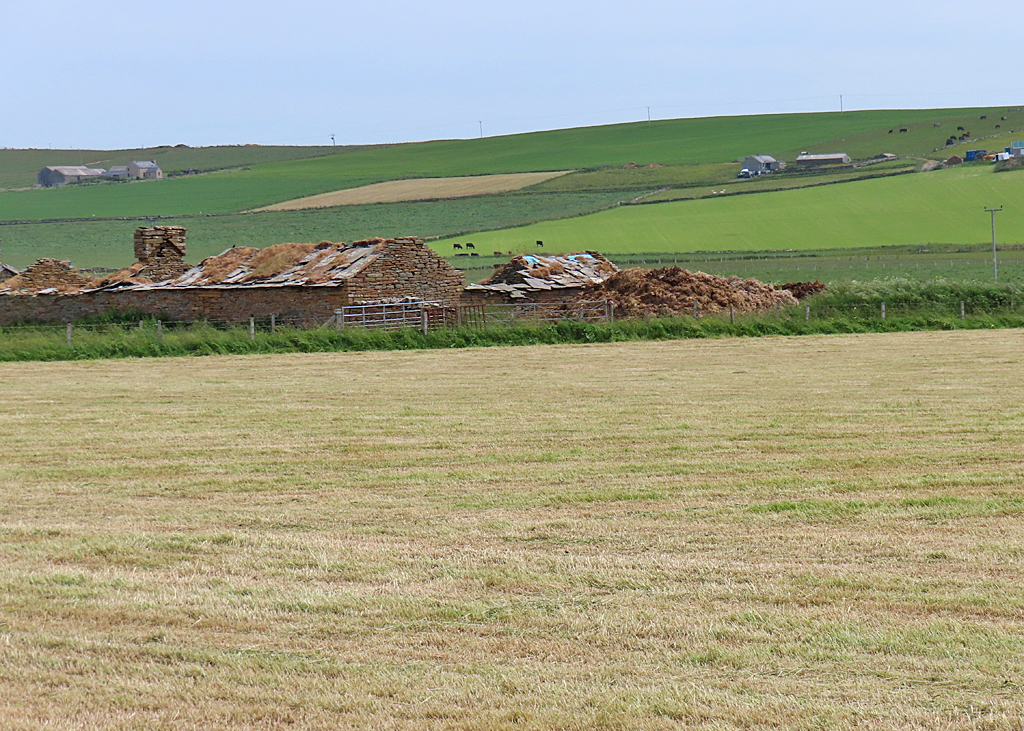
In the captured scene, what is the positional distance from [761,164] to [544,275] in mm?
94892

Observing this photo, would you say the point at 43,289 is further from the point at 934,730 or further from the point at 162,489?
the point at 934,730

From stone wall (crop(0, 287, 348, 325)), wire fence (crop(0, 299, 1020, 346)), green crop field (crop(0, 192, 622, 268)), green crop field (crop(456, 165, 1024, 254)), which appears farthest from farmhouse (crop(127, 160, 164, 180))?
wire fence (crop(0, 299, 1020, 346))

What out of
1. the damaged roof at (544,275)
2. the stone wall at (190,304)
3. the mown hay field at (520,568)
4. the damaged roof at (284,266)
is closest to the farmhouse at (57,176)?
the damaged roof at (284,266)

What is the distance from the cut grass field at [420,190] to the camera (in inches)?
4660

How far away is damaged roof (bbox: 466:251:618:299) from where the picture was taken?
4022 cm

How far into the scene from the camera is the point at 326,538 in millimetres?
8922

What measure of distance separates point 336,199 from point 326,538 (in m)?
115

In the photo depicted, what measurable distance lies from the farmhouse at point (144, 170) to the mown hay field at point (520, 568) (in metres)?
155

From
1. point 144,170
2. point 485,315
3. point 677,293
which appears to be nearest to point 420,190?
point 144,170

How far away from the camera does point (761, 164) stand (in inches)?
5157

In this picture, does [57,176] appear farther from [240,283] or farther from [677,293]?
[677,293]

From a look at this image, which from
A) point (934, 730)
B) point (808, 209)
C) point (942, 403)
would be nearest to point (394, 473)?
point (934, 730)

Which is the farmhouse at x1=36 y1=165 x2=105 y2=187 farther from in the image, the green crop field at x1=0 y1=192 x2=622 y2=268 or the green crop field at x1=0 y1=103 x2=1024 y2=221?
the green crop field at x1=0 y1=192 x2=622 y2=268

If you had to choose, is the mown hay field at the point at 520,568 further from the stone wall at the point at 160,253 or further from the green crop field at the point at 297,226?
the green crop field at the point at 297,226
